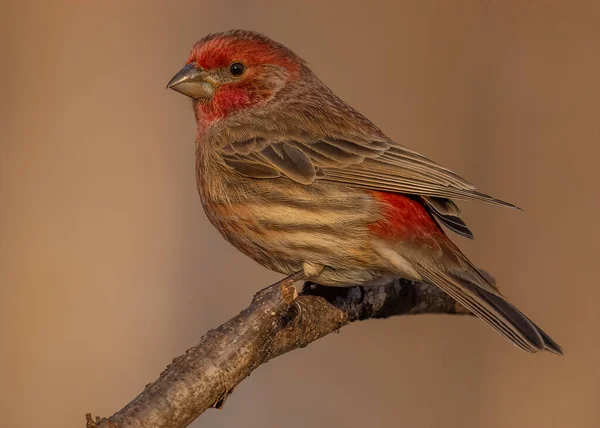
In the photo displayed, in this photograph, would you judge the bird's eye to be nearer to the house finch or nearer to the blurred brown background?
the house finch

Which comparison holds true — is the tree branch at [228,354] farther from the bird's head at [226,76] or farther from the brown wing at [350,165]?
the bird's head at [226,76]

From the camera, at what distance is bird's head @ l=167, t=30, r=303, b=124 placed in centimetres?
471

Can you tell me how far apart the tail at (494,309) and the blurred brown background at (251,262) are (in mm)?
2128

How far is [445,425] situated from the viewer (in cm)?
589

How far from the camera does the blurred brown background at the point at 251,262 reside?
594 centimetres

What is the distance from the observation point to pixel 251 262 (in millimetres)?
6305

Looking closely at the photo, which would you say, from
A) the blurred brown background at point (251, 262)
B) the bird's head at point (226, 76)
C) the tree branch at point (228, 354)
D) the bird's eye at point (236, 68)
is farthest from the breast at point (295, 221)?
the blurred brown background at point (251, 262)

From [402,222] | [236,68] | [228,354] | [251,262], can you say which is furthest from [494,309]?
[251,262]

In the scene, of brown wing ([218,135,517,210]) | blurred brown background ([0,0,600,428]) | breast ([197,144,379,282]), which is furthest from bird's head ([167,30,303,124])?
blurred brown background ([0,0,600,428])

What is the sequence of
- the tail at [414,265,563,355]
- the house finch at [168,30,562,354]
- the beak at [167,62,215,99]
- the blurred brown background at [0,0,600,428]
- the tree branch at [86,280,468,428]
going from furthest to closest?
the blurred brown background at [0,0,600,428] < the beak at [167,62,215,99] < the house finch at [168,30,562,354] < the tail at [414,265,563,355] < the tree branch at [86,280,468,428]

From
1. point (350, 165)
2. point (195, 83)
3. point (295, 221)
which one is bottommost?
point (295, 221)

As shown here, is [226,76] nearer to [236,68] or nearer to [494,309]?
[236,68]

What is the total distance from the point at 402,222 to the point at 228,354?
108 cm

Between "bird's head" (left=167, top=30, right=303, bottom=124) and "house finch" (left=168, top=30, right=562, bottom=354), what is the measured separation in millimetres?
11
